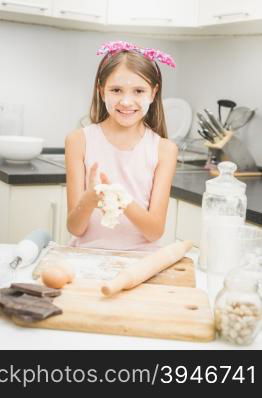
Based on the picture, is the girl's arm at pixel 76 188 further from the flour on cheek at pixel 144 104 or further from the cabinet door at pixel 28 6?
the cabinet door at pixel 28 6

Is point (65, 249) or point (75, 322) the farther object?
point (65, 249)

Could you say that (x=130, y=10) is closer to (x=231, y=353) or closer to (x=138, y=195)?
(x=138, y=195)

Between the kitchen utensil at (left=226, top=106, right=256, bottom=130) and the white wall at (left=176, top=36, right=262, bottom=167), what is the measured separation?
0.04 metres

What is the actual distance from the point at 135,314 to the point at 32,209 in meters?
1.61

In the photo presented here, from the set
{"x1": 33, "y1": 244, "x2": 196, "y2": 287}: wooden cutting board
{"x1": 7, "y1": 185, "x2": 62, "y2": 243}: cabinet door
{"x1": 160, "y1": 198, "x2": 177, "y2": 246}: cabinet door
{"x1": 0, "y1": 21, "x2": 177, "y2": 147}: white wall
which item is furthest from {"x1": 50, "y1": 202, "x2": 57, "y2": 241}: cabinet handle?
{"x1": 33, "y1": 244, "x2": 196, "y2": 287}: wooden cutting board

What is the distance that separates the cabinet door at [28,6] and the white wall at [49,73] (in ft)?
1.19

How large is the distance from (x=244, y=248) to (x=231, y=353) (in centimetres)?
27

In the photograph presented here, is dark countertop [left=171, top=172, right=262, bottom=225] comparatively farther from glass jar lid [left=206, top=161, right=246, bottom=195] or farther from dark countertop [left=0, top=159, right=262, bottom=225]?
glass jar lid [left=206, top=161, right=246, bottom=195]

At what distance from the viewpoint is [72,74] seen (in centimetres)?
319

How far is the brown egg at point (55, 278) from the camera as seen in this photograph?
107 centimetres

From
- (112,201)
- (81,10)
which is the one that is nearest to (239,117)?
(81,10)

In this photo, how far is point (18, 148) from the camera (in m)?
2.70

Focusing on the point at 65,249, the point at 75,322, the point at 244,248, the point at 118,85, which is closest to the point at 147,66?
the point at 118,85

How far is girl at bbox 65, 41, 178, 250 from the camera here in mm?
1536
